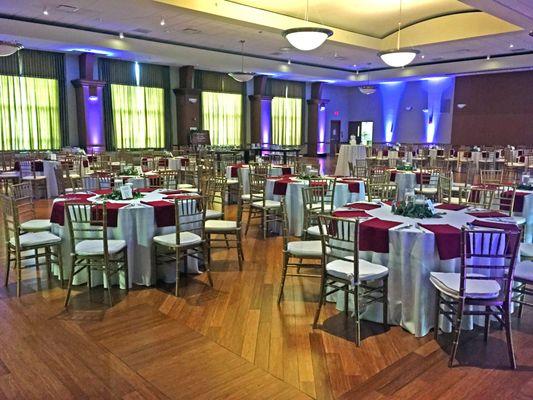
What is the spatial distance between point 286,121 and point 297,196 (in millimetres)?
15356

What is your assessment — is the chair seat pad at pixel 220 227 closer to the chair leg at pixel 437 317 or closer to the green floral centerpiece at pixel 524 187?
the chair leg at pixel 437 317

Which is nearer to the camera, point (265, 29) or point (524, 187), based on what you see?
point (524, 187)

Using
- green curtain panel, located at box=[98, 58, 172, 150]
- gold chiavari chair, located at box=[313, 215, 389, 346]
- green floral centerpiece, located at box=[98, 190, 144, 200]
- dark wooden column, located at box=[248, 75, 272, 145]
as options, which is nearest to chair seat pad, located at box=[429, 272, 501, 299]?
gold chiavari chair, located at box=[313, 215, 389, 346]

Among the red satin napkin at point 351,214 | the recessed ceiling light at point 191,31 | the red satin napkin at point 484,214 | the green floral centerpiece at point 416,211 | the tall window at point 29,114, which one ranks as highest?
the recessed ceiling light at point 191,31

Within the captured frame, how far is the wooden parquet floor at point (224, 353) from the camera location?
107 inches

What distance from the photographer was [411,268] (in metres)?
3.44

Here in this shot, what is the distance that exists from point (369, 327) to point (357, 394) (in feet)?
3.20

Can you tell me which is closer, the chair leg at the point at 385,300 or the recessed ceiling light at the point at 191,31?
the chair leg at the point at 385,300

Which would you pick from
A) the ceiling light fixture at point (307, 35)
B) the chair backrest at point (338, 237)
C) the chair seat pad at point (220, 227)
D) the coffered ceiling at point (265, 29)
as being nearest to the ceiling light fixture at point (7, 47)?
the coffered ceiling at point (265, 29)

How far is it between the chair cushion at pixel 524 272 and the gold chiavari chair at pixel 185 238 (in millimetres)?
2656

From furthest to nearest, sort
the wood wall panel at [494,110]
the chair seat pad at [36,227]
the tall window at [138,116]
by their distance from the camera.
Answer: the wood wall panel at [494,110]
the tall window at [138,116]
the chair seat pad at [36,227]

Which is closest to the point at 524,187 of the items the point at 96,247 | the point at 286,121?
the point at 96,247

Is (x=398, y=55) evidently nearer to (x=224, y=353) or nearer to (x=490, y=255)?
(x=490, y=255)

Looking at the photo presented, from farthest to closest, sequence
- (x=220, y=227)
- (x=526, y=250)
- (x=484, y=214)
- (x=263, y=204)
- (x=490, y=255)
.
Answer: (x=263, y=204) → (x=220, y=227) → (x=484, y=214) → (x=526, y=250) → (x=490, y=255)
